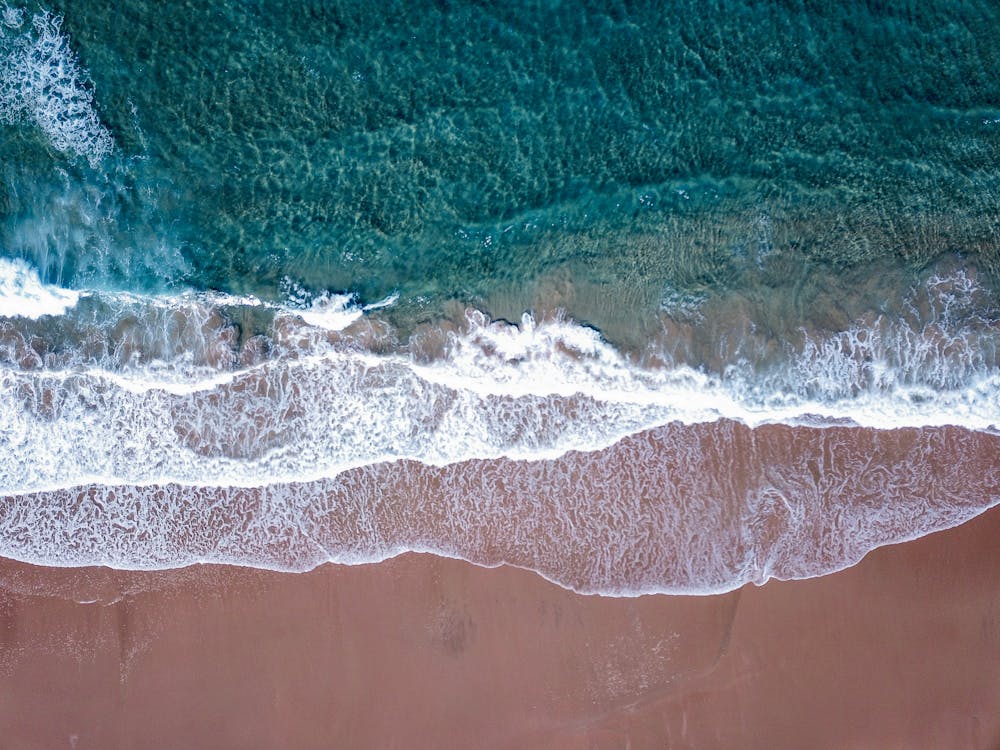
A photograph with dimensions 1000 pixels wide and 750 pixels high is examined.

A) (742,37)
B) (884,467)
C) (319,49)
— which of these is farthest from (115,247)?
(884,467)

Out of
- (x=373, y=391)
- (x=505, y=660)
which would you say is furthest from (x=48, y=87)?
(x=505, y=660)

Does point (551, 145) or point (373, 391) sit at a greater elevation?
point (551, 145)

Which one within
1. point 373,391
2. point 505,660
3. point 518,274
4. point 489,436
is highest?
point 518,274

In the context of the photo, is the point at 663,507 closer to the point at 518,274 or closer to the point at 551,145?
the point at 518,274

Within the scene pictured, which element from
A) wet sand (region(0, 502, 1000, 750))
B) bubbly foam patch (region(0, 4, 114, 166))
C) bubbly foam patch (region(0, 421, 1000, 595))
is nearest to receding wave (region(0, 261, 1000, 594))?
bubbly foam patch (region(0, 421, 1000, 595))

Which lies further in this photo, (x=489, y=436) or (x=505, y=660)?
(x=505, y=660)

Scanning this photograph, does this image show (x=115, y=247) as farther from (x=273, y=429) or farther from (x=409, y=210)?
(x=409, y=210)

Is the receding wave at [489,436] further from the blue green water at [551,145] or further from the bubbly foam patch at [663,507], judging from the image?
the blue green water at [551,145]

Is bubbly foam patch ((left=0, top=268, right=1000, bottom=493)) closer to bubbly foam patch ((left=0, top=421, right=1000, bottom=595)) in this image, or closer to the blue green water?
bubbly foam patch ((left=0, top=421, right=1000, bottom=595))
